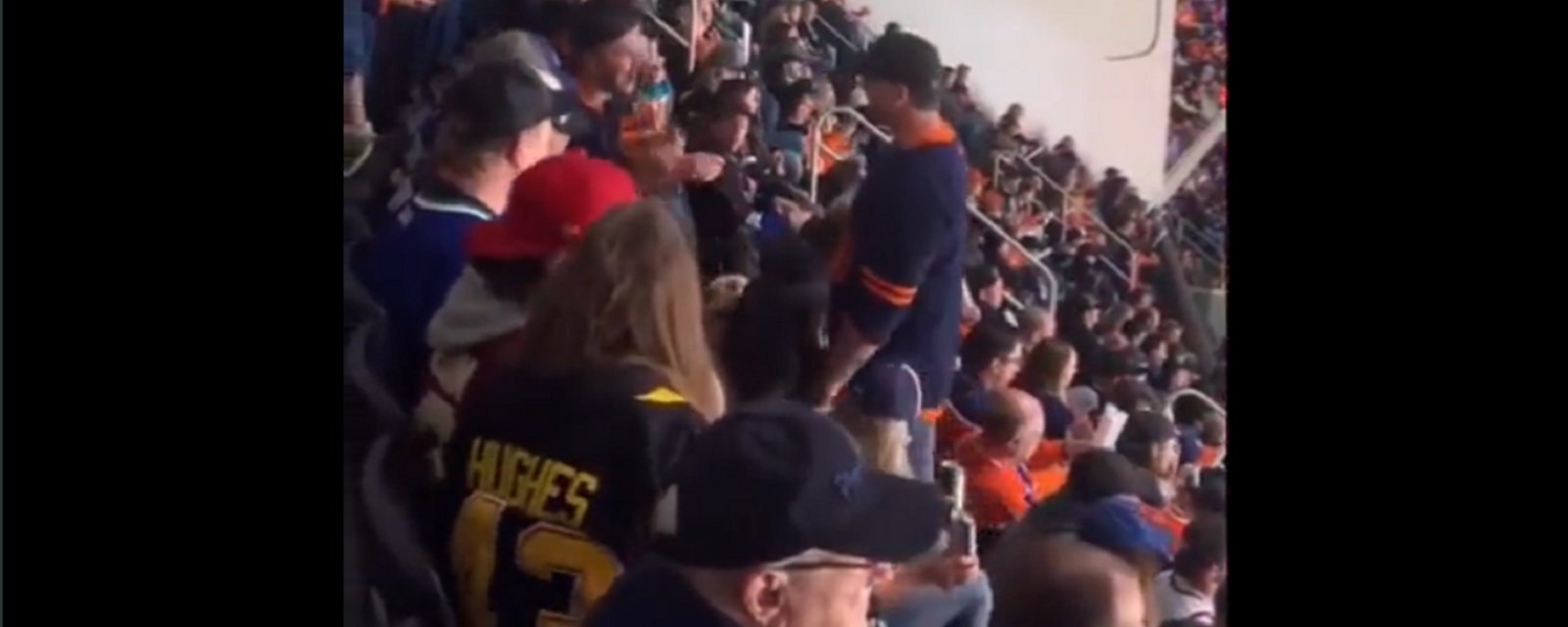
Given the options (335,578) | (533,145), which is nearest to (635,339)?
(533,145)

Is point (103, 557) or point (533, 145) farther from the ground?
point (533, 145)

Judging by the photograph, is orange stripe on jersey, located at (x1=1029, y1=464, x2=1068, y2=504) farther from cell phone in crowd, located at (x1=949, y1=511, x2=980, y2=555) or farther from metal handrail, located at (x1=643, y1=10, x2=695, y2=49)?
metal handrail, located at (x1=643, y1=10, x2=695, y2=49)

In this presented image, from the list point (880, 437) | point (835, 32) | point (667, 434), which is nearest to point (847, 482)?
point (880, 437)

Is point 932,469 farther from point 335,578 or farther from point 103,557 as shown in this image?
point 103,557

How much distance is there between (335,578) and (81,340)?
0.29 metres

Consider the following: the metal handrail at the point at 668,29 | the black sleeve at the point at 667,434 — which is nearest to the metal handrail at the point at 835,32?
the metal handrail at the point at 668,29

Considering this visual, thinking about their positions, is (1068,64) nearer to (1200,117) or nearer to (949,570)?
(1200,117)

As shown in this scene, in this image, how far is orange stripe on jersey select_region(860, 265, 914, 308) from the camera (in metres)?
1.28

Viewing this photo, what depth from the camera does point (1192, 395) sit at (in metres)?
1.27

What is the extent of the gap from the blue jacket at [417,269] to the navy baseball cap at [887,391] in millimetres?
345

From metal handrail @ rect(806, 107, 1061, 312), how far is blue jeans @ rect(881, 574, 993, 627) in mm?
242

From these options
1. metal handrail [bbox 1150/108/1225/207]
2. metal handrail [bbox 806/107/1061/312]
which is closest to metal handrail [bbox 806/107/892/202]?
metal handrail [bbox 806/107/1061/312]
